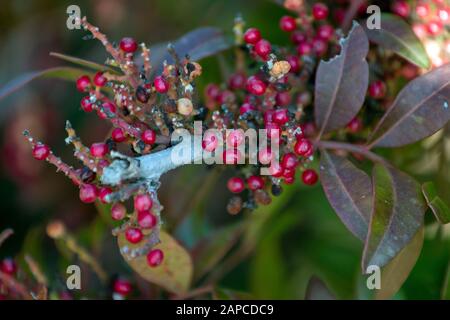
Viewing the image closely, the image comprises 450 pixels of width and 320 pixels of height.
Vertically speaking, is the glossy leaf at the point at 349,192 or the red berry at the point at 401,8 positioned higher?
the red berry at the point at 401,8

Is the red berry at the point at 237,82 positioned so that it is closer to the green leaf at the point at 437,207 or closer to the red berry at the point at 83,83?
the red berry at the point at 83,83

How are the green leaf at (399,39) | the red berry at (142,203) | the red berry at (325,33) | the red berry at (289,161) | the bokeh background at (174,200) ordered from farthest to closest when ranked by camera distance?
the bokeh background at (174,200) < the red berry at (325,33) < the green leaf at (399,39) < the red berry at (289,161) < the red berry at (142,203)

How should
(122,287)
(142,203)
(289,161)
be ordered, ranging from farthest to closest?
1. (122,287)
2. (289,161)
3. (142,203)

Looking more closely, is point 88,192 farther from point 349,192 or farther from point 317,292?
point 317,292

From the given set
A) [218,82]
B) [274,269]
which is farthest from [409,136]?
[274,269]

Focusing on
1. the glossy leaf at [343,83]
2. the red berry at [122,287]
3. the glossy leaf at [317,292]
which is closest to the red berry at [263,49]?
the glossy leaf at [343,83]

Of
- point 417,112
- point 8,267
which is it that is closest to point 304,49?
point 417,112
